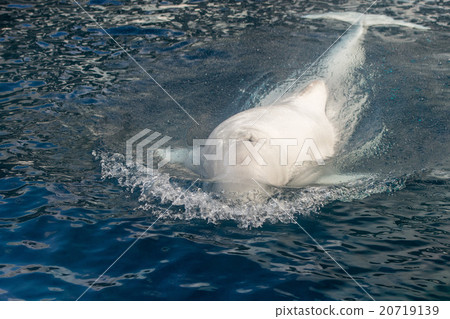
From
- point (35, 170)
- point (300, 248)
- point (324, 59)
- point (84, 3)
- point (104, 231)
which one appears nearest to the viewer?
point (300, 248)

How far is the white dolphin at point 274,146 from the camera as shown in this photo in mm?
6879

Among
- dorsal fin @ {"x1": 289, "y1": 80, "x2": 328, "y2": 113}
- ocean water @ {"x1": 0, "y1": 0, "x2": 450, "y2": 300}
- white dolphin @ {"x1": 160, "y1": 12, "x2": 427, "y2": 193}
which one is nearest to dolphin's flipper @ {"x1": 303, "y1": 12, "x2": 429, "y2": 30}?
ocean water @ {"x1": 0, "y1": 0, "x2": 450, "y2": 300}

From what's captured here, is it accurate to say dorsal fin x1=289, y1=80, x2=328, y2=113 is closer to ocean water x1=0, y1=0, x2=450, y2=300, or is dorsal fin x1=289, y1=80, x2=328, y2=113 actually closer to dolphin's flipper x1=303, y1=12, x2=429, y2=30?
ocean water x1=0, y1=0, x2=450, y2=300

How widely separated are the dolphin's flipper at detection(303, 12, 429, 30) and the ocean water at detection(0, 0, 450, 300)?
36cm

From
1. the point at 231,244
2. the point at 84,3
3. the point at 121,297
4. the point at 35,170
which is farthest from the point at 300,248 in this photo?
the point at 84,3

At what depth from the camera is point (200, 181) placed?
7.25 meters

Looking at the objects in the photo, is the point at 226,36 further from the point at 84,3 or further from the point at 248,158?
the point at 248,158

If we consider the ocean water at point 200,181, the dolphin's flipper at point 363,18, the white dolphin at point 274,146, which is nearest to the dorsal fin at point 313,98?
the white dolphin at point 274,146

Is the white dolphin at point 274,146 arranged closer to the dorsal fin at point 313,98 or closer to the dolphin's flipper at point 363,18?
the dorsal fin at point 313,98

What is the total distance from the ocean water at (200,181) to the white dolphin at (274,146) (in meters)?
0.29

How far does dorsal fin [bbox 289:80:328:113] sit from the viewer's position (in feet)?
31.3

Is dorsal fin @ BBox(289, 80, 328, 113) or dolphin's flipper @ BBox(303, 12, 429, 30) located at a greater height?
dolphin's flipper @ BBox(303, 12, 429, 30)

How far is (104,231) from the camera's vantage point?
21.3 feet
